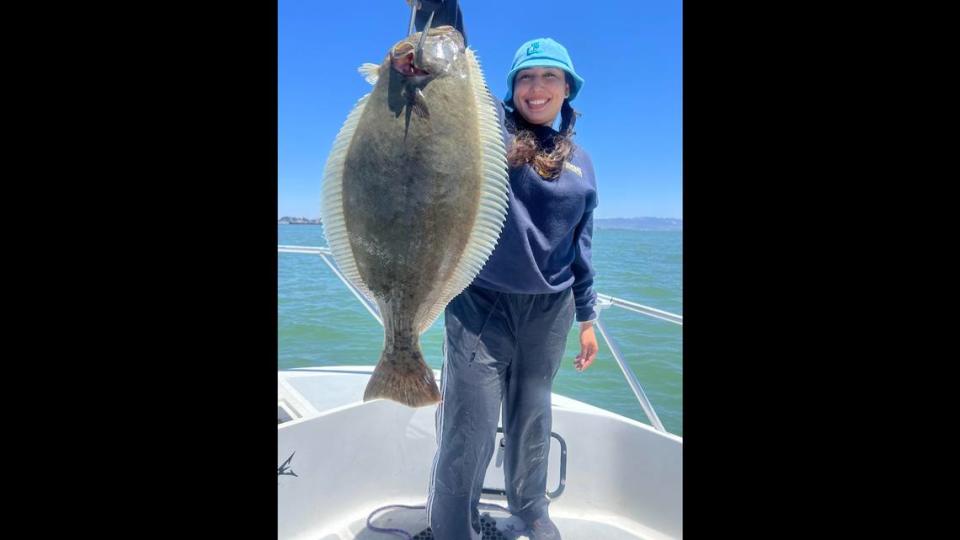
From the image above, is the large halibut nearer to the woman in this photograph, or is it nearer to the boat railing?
the woman

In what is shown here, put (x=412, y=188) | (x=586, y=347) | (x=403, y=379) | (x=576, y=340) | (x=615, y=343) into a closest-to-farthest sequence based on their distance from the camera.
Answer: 1. (x=412, y=188)
2. (x=403, y=379)
3. (x=586, y=347)
4. (x=615, y=343)
5. (x=576, y=340)

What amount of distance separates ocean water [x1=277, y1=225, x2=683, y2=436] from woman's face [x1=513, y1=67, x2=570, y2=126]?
478 centimetres

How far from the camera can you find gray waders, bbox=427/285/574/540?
223 cm

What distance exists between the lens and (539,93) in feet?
7.33

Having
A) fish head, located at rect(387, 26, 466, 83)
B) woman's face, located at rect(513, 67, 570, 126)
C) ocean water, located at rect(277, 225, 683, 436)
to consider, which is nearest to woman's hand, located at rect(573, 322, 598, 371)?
woman's face, located at rect(513, 67, 570, 126)

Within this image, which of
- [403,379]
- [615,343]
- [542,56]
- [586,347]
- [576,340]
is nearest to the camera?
[403,379]

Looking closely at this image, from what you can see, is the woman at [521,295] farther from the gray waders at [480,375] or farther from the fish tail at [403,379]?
the fish tail at [403,379]

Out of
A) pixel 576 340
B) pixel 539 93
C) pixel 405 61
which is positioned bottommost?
pixel 576 340

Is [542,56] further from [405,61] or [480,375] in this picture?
[480,375]

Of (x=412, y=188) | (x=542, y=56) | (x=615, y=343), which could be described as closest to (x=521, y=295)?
(x=412, y=188)

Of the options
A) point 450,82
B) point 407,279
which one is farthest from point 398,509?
point 450,82

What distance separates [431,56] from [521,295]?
105 cm
